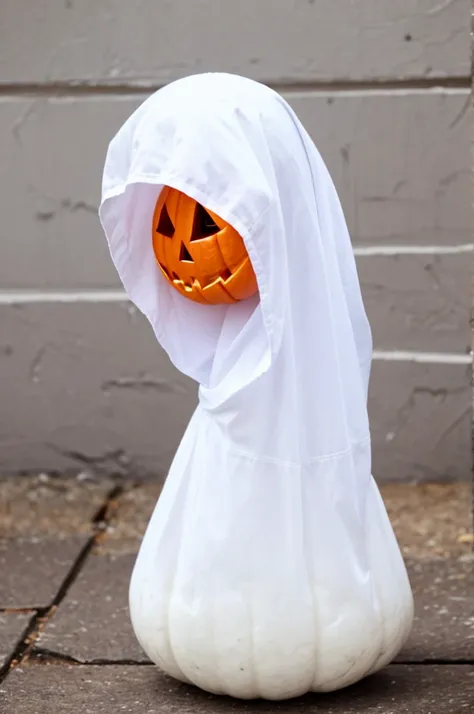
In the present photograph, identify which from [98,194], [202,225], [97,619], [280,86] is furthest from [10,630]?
Answer: [280,86]

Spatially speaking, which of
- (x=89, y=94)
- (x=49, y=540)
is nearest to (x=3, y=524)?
(x=49, y=540)

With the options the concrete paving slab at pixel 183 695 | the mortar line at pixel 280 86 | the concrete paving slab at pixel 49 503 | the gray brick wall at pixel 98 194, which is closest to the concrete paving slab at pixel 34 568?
the concrete paving slab at pixel 49 503

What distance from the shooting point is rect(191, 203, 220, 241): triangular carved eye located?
93.0 inches

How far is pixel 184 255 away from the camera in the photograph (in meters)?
2.40

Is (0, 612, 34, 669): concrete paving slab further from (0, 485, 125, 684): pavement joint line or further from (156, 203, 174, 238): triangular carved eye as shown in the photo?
(156, 203, 174, 238): triangular carved eye

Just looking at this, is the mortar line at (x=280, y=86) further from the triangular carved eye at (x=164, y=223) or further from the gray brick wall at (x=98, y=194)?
the triangular carved eye at (x=164, y=223)

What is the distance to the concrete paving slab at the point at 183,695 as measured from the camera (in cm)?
248

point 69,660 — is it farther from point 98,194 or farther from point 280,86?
point 280,86

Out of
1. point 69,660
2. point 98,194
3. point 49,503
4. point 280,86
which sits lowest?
point 69,660

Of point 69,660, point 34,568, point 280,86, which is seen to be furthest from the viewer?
point 280,86

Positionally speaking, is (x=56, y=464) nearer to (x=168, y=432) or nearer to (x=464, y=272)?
(x=168, y=432)

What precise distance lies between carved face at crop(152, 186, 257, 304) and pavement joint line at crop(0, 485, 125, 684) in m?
1.11

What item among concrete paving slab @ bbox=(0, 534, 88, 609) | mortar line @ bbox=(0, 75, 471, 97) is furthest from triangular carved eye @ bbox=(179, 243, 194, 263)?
mortar line @ bbox=(0, 75, 471, 97)

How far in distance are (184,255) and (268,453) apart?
1.50 feet
